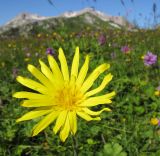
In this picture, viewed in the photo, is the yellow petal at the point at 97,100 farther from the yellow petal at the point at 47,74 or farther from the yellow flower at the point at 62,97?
the yellow petal at the point at 47,74

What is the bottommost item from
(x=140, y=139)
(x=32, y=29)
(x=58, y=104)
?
(x=140, y=139)

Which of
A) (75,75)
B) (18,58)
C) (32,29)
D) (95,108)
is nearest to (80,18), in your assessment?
(32,29)

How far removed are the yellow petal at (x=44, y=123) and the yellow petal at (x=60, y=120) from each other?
0.06ft

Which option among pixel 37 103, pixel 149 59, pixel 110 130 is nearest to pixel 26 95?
pixel 37 103

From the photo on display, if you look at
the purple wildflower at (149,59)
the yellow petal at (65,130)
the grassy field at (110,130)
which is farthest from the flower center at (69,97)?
the purple wildflower at (149,59)

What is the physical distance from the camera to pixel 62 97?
1.58 m

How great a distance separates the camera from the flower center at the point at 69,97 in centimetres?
153

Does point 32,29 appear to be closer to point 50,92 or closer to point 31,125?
point 31,125

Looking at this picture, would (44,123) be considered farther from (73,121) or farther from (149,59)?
(149,59)

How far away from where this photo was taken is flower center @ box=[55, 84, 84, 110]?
5.02ft

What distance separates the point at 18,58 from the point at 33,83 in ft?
18.0

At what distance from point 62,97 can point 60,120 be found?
6.7 inches

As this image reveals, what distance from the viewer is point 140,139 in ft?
8.25

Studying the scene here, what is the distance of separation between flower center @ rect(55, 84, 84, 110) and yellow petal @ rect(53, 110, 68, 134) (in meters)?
0.05
